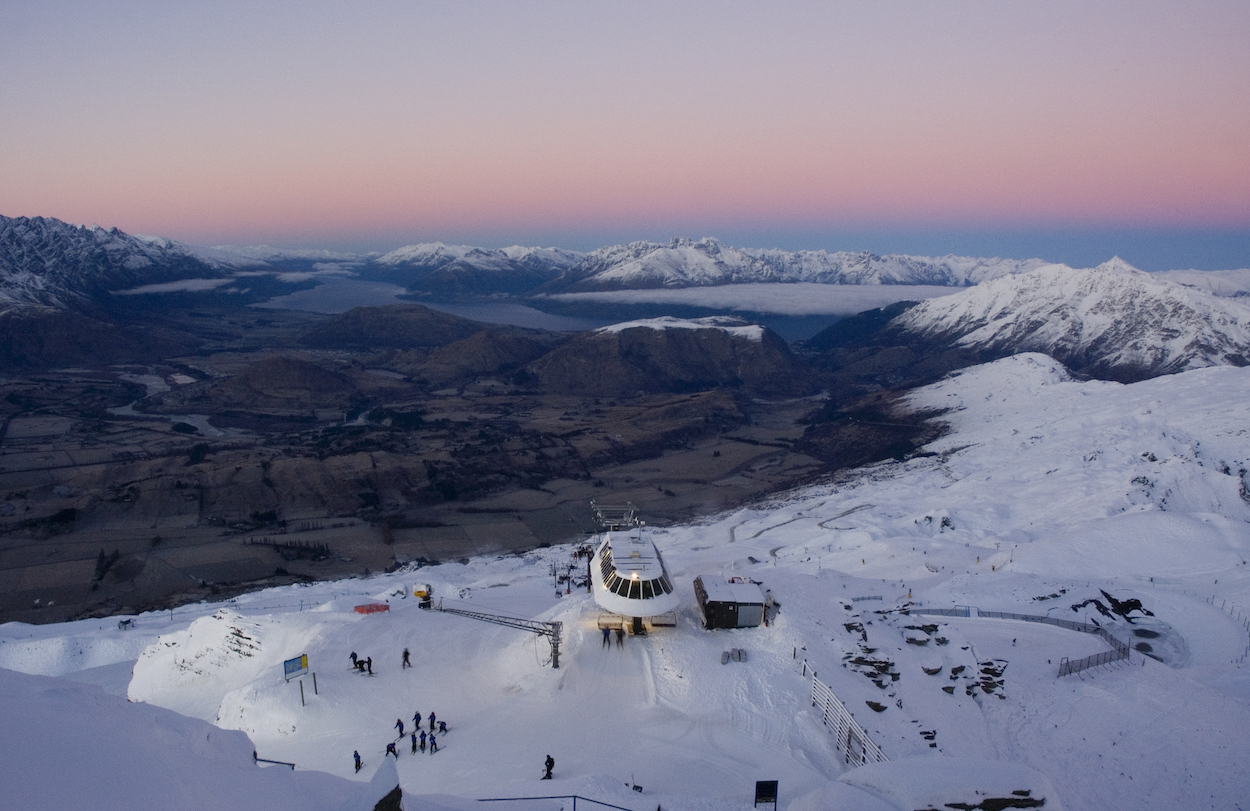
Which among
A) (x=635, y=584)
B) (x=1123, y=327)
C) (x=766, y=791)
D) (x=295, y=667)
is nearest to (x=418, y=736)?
(x=295, y=667)

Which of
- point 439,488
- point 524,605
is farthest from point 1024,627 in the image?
point 439,488

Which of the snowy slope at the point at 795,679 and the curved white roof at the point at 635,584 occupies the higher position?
the curved white roof at the point at 635,584

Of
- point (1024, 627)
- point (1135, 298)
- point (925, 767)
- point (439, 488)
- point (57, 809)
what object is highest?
point (1135, 298)

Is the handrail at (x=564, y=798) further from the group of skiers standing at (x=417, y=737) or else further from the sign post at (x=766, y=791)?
the group of skiers standing at (x=417, y=737)

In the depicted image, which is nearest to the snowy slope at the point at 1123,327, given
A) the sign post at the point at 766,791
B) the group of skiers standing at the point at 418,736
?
the sign post at the point at 766,791

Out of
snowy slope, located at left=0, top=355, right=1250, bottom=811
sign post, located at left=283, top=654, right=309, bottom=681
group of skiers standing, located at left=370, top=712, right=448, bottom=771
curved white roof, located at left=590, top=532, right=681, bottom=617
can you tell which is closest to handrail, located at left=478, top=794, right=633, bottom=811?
snowy slope, located at left=0, top=355, right=1250, bottom=811

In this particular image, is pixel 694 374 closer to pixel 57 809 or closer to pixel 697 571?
pixel 697 571
